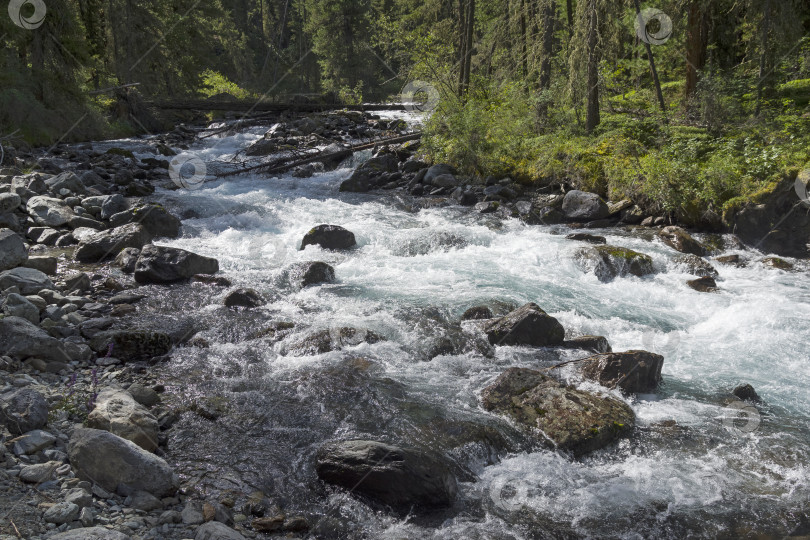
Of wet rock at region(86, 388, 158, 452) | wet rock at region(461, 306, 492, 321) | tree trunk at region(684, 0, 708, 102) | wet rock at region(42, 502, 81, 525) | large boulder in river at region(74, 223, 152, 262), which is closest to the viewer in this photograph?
wet rock at region(42, 502, 81, 525)

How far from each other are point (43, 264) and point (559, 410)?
853 centimetres

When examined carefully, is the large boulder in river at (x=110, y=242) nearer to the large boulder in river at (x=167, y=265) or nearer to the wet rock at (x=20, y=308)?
the large boulder in river at (x=167, y=265)

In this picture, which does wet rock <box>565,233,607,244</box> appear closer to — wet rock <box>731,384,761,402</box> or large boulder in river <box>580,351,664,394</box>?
large boulder in river <box>580,351,664,394</box>

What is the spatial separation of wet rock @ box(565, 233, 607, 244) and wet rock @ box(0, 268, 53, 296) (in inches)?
378

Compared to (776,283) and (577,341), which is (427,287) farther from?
(776,283)

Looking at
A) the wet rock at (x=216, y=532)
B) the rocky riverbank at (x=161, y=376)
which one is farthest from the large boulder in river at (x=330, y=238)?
the wet rock at (x=216, y=532)

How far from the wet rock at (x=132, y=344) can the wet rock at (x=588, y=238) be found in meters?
8.31

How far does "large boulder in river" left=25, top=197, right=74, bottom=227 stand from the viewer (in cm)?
1212

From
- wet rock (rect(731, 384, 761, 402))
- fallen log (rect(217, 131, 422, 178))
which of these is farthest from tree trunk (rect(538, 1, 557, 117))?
wet rock (rect(731, 384, 761, 402))

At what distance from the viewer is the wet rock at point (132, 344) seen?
6977 millimetres

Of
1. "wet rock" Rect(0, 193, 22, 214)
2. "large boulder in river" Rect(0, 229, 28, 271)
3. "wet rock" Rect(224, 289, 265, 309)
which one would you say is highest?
"wet rock" Rect(0, 193, 22, 214)

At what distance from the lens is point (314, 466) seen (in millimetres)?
5176

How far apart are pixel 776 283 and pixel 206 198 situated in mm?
13546

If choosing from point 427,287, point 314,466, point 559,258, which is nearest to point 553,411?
point 314,466
